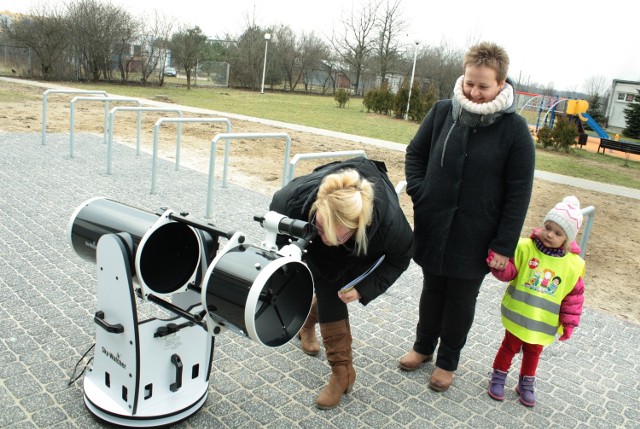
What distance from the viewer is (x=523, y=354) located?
318 cm

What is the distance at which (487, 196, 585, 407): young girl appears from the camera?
10.0ft

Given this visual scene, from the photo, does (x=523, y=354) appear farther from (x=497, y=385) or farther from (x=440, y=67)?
(x=440, y=67)

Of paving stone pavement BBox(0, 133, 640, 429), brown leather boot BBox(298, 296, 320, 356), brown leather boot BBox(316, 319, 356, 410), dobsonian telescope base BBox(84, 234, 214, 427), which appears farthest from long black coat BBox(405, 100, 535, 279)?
dobsonian telescope base BBox(84, 234, 214, 427)

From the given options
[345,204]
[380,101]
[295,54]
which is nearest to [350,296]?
[345,204]

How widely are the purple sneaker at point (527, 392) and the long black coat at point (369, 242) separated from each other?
107 centimetres

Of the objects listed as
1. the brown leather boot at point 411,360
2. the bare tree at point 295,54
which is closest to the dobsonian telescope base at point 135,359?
the brown leather boot at point 411,360

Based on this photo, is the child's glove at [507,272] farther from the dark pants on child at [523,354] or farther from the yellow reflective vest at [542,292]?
the dark pants on child at [523,354]

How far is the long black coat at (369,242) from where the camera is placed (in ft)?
8.45

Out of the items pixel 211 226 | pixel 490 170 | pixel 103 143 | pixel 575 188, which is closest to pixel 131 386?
pixel 211 226

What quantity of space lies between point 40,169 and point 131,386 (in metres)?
6.13

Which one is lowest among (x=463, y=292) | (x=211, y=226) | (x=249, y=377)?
(x=249, y=377)

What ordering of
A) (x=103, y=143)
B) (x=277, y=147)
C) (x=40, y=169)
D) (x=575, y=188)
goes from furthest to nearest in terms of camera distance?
1. (x=277, y=147)
2. (x=575, y=188)
3. (x=103, y=143)
4. (x=40, y=169)

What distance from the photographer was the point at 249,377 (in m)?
3.19

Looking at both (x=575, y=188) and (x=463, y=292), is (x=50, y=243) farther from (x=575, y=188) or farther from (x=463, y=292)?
(x=575, y=188)
